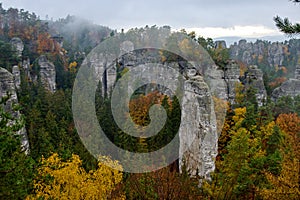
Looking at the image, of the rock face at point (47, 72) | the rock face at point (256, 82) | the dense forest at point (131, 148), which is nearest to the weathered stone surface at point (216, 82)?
the dense forest at point (131, 148)

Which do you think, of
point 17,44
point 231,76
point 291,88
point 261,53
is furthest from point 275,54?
point 17,44

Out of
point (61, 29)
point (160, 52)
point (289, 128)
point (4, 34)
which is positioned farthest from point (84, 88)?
point (61, 29)

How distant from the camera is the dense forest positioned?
10.5 metres

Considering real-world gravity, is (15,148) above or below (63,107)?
above

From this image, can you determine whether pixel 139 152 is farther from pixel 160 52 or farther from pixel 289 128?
pixel 160 52

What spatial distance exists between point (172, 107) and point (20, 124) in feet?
58.2

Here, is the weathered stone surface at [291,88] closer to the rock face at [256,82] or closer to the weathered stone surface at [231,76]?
the rock face at [256,82]

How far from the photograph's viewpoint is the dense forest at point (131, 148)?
1054cm

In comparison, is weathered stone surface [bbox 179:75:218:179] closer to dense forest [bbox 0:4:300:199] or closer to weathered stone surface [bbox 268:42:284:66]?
dense forest [bbox 0:4:300:199]

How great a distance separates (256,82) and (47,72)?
2643cm

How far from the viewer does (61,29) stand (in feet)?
306

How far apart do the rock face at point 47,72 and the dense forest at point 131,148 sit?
0.79 meters

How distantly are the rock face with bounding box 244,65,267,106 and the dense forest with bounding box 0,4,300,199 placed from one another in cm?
51

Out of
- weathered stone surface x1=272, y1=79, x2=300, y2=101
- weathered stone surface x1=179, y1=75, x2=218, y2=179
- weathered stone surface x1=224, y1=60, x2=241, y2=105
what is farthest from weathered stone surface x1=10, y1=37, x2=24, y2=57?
weathered stone surface x1=272, y1=79, x2=300, y2=101
